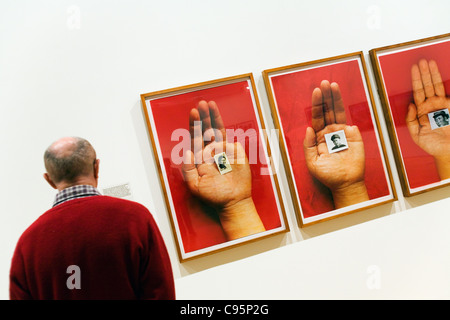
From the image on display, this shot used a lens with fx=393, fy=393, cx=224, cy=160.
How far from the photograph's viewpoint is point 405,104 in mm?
2285

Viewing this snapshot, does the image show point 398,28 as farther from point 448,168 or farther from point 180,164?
point 180,164

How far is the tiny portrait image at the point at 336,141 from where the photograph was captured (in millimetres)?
2146

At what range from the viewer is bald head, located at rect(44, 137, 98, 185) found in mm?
1477

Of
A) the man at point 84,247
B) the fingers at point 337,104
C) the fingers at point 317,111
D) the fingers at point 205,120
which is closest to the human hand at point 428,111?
the fingers at point 337,104

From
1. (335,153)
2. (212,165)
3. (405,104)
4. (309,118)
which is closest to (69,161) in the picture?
(212,165)

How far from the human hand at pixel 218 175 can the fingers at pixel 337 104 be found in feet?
1.92

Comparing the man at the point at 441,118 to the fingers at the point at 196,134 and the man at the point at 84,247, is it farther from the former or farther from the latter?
the man at the point at 84,247

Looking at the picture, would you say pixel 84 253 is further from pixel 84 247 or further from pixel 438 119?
pixel 438 119

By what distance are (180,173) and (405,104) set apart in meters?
1.37

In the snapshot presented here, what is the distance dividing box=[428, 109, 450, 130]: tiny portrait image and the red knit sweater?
1.80 m

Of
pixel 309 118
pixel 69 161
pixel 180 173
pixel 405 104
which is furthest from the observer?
pixel 405 104

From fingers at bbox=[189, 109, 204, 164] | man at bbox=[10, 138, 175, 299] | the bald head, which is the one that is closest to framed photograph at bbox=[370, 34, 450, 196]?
fingers at bbox=[189, 109, 204, 164]

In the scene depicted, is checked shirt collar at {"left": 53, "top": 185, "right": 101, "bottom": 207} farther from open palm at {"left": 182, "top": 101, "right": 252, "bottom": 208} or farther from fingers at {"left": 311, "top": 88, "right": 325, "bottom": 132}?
fingers at {"left": 311, "top": 88, "right": 325, "bottom": 132}

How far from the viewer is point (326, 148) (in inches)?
84.3
